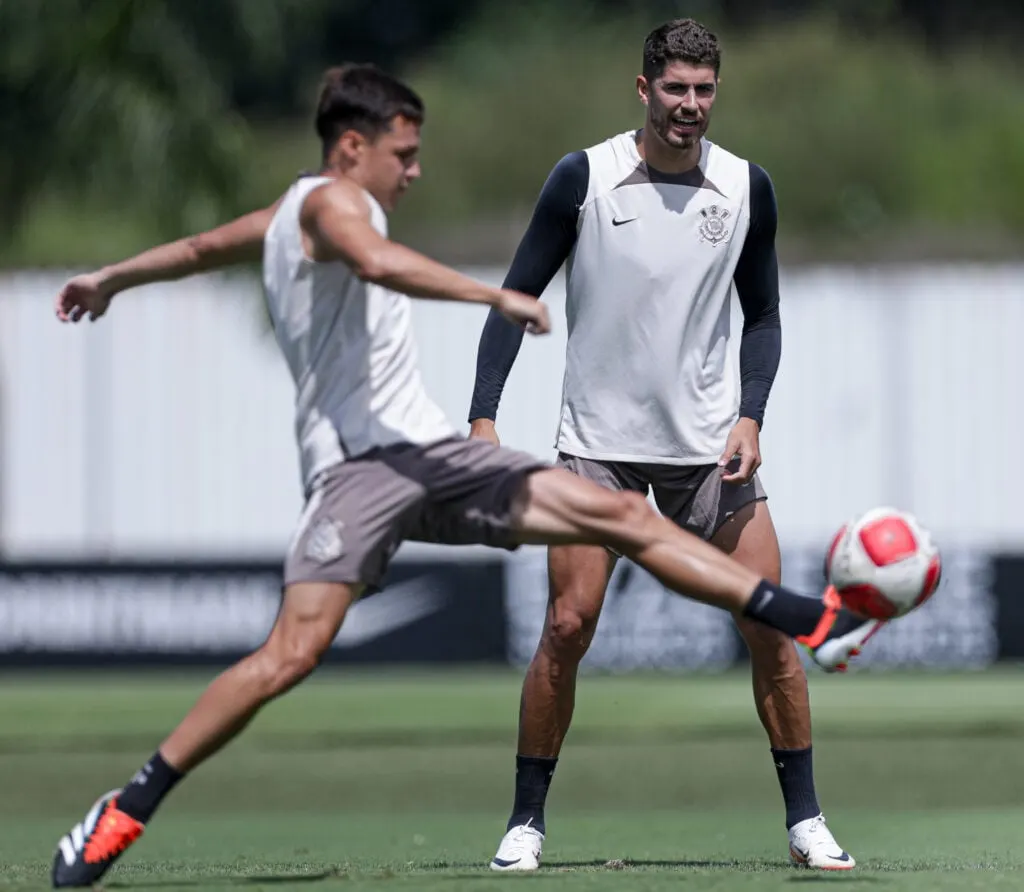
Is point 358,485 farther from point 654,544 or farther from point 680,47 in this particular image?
point 680,47

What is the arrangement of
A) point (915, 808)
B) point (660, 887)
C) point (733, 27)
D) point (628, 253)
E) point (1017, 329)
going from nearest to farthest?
point (660, 887) < point (628, 253) < point (915, 808) < point (1017, 329) < point (733, 27)

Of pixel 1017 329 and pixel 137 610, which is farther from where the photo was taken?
pixel 1017 329

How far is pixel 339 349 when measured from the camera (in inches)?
242

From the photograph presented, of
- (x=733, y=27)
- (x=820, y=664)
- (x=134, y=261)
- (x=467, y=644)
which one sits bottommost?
(x=467, y=644)

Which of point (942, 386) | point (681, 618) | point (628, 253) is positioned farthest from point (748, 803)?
point (942, 386)

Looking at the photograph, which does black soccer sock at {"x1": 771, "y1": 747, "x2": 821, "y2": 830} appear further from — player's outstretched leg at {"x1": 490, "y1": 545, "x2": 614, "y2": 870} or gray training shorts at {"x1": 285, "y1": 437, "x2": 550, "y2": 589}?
gray training shorts at {"x1": 285, "y1": 437, "x2": 550, "y2": 589}

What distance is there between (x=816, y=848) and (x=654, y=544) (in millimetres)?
1404

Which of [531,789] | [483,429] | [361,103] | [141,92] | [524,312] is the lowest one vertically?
[531,789]

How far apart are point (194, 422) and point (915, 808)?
13422mm

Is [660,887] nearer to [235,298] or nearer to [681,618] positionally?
[681,618]

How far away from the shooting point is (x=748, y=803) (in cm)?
1012

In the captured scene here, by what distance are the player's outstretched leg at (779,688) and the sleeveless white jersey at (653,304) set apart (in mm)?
275

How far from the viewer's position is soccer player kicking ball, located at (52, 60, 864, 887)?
6.00 meters

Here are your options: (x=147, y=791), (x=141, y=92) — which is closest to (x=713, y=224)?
(x=147, y=791)
